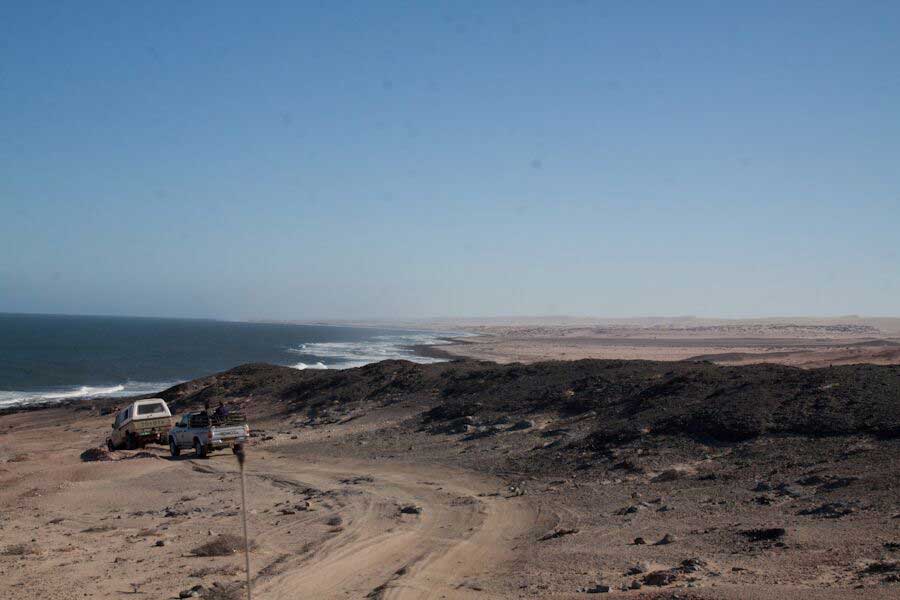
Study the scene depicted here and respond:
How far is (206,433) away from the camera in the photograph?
2405cm

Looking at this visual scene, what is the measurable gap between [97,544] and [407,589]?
6986 millimetres

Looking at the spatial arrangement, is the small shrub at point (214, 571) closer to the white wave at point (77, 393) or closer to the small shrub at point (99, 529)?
the small shrub at point (99, 529)

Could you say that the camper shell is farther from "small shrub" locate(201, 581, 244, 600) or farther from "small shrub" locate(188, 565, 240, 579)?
"small shrub" locate(201, 581, 244, 600)

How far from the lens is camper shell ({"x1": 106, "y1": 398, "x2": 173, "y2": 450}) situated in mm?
26891

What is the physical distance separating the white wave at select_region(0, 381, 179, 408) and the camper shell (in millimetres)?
28226

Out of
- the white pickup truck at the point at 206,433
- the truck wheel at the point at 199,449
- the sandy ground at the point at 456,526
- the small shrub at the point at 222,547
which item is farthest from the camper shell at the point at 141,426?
the small shrub at the point at 222,547

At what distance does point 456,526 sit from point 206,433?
45.6ft

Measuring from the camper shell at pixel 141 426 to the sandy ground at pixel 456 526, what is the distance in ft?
13.3

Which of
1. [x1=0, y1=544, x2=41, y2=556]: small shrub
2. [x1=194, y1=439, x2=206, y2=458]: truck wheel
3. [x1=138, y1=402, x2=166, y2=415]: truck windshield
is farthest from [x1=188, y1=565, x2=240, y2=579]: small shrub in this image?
[x1=138, y1=402, x2=166, y2=415]: truck windshield

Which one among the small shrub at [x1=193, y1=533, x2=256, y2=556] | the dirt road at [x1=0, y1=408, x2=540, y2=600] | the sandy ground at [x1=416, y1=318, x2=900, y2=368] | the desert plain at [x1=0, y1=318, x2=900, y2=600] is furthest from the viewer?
the sandy ground at [x1=416, y1=318, x2=900, y2=368]

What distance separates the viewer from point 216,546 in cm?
1170

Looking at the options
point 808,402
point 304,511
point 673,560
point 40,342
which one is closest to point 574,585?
point 673,560

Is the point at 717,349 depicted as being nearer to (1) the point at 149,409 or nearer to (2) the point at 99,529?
(1) the point at 149,409

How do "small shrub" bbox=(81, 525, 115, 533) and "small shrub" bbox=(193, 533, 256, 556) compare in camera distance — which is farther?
"small shrub" bbox=(81, 525, 115, 533)
